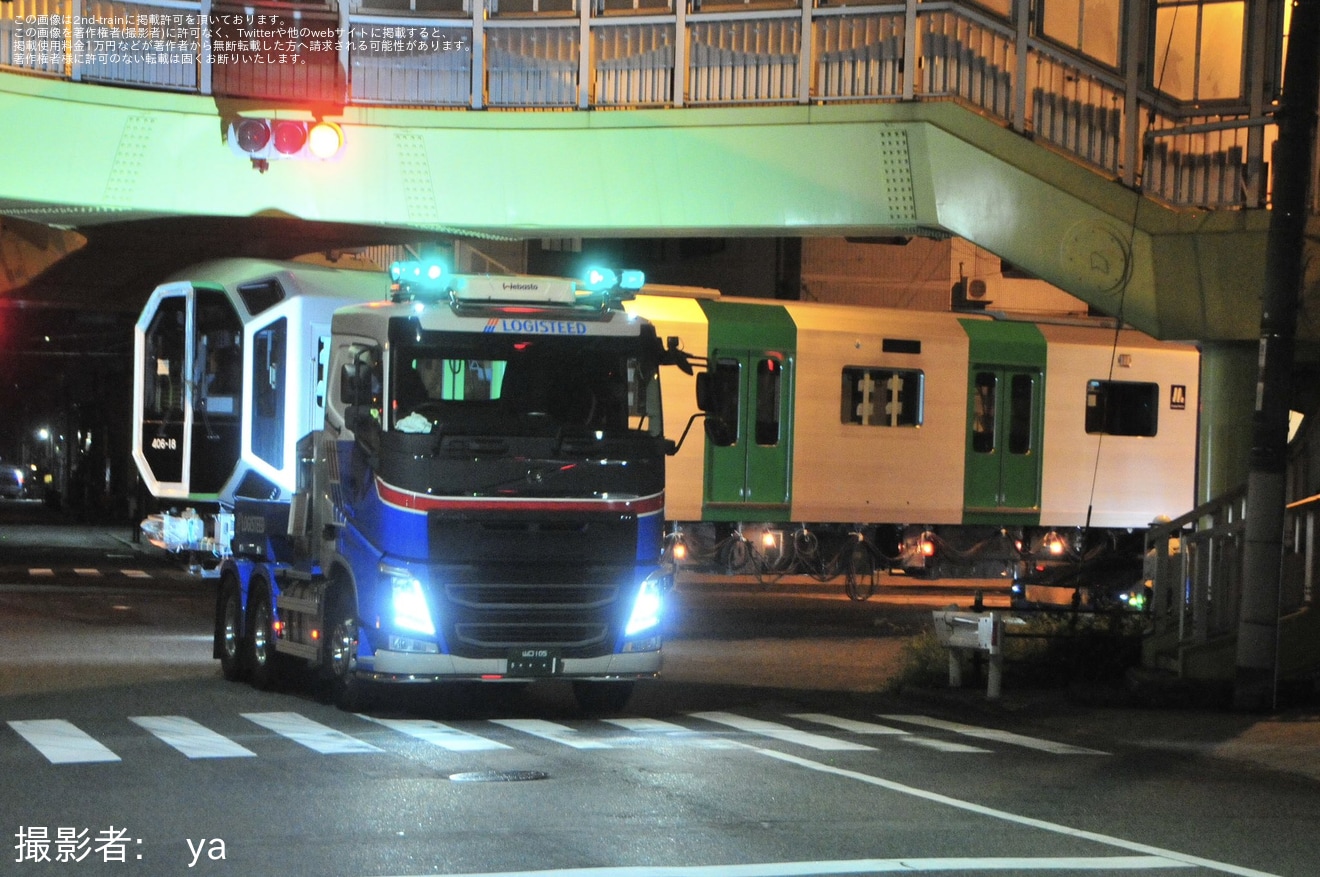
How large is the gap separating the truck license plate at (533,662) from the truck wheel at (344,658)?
3.87ft

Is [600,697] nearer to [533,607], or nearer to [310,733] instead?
[533,607]

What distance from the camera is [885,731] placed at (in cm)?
1363

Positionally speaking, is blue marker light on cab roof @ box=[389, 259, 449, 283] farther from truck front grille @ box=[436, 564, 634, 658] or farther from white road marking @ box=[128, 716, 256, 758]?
white road marking @ box=[128, 716, 256, 758]

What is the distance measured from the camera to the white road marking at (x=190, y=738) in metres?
11.5

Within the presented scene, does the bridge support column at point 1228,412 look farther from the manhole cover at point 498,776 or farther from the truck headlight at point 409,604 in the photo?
the manhole cover at point 498,776

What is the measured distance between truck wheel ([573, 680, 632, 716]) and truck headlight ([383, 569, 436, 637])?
1.77m

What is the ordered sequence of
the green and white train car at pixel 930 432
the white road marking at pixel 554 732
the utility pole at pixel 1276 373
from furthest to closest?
the green and white train car at pixel 930 432 → the utility pole at pixel 1276 373 → the white road marking at pixel 554 732

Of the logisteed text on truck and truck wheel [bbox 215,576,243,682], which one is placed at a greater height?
the logisteed text on truck

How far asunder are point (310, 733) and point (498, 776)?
7.85ft

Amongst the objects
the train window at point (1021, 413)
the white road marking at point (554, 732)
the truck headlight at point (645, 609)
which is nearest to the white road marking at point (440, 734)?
the white road marking at point (554, 732)

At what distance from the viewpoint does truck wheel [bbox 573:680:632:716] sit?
14.3m

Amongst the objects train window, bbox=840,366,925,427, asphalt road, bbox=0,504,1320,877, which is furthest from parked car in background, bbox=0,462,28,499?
asphalt road, bbox=0,504,1320,877

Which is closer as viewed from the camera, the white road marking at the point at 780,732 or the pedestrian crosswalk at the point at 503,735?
the pedestrian crosswalk at the point at 503,735

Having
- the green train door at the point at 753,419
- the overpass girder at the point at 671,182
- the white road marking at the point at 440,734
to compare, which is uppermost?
the overpass girder at the point at 671,182
